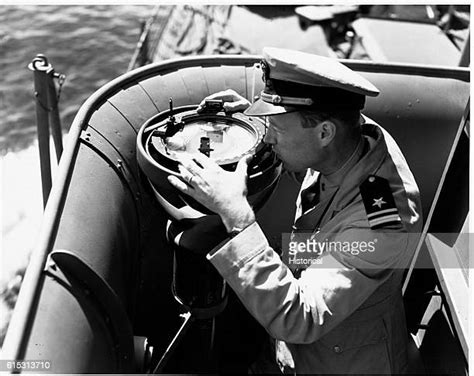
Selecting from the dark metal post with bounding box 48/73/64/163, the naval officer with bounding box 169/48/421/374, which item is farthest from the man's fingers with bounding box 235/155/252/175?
the dark metal post with bounding box 48/73/64/163

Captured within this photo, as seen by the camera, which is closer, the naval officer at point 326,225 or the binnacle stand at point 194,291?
the naval officer at point 326,225

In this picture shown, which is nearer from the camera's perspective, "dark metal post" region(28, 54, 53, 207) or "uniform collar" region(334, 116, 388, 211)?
"uniform collar" region(334, 116, 388, 211)

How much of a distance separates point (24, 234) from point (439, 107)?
4.69 metres

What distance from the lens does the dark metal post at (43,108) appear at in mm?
2996

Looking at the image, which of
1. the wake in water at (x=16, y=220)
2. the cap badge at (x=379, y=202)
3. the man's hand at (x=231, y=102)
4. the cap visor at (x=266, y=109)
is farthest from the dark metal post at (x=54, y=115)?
the wake in water at (x=16, y=220)

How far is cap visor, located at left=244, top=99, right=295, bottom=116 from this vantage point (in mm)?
1782

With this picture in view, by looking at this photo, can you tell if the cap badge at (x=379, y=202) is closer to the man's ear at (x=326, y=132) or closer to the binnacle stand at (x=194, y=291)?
the man's ear at (x=326, y=132)

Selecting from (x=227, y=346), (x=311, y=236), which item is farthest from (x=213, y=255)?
(x=227, y=346)

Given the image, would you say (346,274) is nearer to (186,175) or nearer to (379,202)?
(379,202)

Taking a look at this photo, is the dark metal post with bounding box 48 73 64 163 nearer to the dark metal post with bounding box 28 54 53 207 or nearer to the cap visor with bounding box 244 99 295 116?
the dark metal post with bounding box 28 54 53 207

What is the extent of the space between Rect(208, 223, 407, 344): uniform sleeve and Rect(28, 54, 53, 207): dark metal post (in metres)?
1.59

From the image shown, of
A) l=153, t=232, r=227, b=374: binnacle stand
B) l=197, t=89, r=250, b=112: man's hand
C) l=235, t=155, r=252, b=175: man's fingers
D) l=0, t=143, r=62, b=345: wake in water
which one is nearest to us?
l=235, t=155, r=252, b=175: man's fingers

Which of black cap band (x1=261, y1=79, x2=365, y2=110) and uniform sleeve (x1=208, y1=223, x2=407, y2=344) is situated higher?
black cap band (x1=261, y1=79, x2=365, y2=110)

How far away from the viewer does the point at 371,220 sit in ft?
5.76
